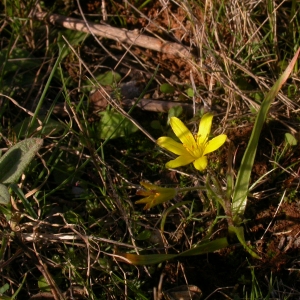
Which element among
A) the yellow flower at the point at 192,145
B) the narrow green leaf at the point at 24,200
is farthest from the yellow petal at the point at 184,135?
the narrow green leaf at the point at 24,200

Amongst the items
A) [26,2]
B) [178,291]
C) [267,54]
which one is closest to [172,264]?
[178,291]

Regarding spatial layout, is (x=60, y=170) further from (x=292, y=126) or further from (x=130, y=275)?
(x=292, y=126)

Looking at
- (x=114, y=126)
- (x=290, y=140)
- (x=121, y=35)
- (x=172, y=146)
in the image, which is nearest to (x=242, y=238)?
(x=172, y=146)

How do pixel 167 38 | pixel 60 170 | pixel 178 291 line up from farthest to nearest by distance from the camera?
pixel 167 38, pixel 60 170, pixel 178 291

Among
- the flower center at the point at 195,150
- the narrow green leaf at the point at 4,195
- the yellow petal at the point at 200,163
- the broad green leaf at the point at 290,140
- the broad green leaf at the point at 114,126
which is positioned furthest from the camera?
the broad green leaf at the point at 114,126

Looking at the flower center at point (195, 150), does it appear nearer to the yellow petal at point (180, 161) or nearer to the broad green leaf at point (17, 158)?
the yellow petal at point (180, 161)

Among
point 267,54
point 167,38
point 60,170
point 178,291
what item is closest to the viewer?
point 178,291

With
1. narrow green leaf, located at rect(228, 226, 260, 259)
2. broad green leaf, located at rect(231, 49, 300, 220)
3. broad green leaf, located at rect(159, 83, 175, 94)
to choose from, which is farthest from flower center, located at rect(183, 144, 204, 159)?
broad green leaf, located at rect(159, 83, 175, 94)

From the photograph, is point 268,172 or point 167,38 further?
point 167,38
